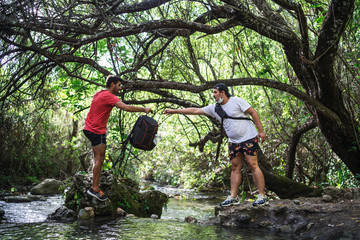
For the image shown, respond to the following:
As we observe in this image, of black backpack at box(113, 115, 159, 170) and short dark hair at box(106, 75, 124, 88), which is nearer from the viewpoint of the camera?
black backpack at box(113, 115, 159, 170)

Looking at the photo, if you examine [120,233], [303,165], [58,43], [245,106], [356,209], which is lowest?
[120,233]

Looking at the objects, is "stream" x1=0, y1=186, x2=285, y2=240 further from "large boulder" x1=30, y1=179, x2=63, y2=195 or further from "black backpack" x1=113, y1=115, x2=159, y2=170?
"large boulder" x1=30, y1=179, x2=63, y2=195

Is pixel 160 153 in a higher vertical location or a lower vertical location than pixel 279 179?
higher

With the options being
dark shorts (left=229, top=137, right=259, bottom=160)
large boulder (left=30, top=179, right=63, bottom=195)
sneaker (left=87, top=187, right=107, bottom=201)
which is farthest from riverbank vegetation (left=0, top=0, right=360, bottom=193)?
large boulder (left=30, top=179, right=63, bottom=195)

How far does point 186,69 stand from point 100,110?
341cm

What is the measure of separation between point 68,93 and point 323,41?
213 inches

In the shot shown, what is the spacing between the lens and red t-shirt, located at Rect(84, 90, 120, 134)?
4820 millimetres

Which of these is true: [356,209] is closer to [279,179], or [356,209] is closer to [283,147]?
[279,179]

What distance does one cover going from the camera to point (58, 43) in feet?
18.6

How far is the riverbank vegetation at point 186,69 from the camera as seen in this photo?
5066 millimetres

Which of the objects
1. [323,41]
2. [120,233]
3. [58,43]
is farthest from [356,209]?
[58,43]

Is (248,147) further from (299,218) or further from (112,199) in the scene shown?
(112,199)

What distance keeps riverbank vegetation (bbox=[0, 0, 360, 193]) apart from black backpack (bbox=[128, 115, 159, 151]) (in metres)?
0.73

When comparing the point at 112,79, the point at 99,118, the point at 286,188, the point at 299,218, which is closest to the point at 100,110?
the point at 99,118
